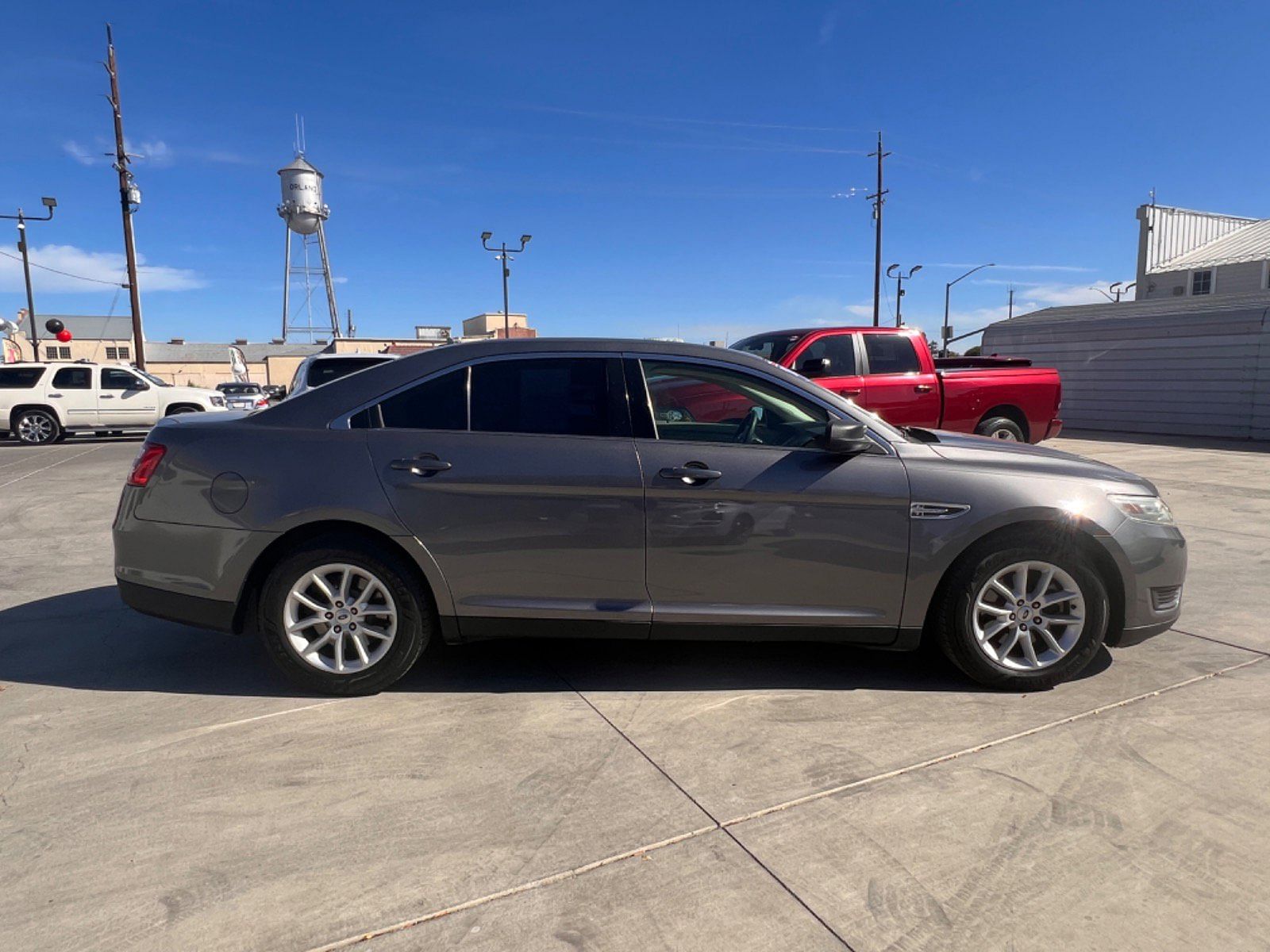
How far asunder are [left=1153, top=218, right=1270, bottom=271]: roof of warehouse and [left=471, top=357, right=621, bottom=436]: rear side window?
3328 centimetres

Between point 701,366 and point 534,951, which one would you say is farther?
point 701,366

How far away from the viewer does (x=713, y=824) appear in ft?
8.44

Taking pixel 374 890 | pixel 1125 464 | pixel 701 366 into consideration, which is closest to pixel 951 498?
pixel 701 366

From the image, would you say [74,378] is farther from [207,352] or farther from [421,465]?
[207,352]

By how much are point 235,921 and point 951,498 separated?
300 centimetres

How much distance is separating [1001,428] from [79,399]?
1793 centimetres

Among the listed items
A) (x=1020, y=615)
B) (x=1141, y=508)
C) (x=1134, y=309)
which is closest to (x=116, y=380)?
(x=1020, y=615)

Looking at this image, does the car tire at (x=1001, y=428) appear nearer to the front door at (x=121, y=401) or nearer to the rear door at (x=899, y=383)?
the rear door at (x=899, y=383)

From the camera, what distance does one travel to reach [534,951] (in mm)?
2029

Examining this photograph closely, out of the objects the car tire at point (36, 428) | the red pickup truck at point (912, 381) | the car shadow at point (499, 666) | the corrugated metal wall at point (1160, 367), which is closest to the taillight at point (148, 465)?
the car shadow at point (499, 666)

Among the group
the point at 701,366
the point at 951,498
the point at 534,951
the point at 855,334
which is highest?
the point at 855,334

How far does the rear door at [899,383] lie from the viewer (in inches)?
356

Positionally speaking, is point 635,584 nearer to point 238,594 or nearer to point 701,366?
point 701,366

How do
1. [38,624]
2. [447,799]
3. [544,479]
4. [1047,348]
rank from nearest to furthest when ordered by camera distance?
[447,799] < [544,479] < [38,624] < [1047,348]
